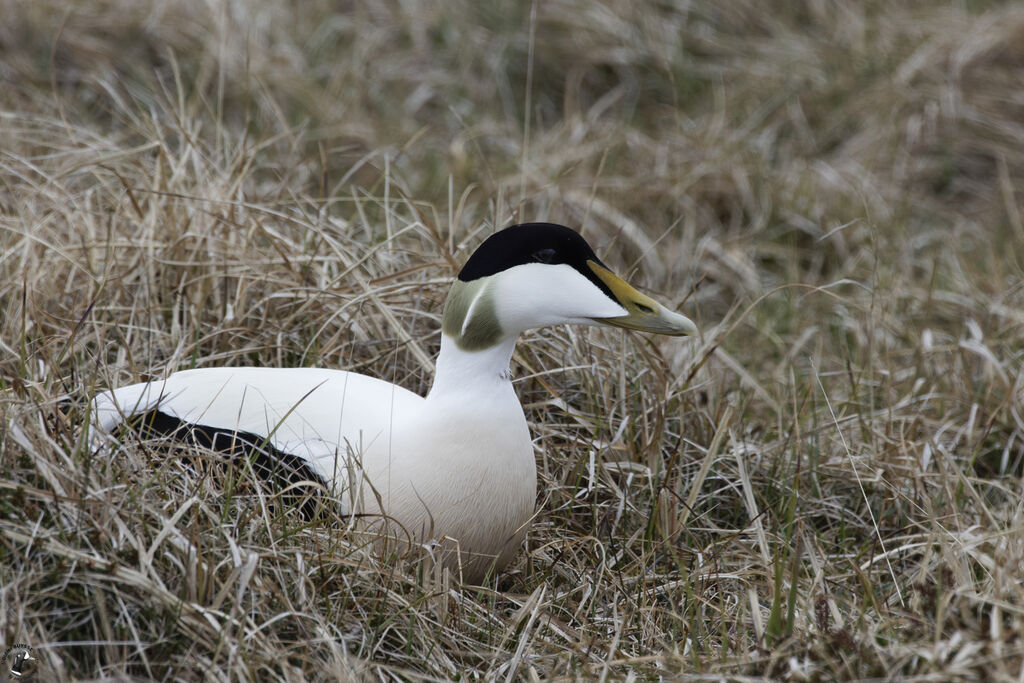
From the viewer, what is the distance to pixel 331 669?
1.75 metres

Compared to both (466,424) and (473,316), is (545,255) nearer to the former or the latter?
(473,316)

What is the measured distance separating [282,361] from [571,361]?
662 mm

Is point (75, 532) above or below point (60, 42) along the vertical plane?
below

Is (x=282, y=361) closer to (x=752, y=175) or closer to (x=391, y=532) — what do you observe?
(x=391, y=532)

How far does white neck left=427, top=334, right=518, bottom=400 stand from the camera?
2.08 metres

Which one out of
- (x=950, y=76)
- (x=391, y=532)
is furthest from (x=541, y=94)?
(x=391, y=532)

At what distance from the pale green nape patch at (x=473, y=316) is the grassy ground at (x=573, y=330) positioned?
39 cm

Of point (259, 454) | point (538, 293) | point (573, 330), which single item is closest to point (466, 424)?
point (538, 293)

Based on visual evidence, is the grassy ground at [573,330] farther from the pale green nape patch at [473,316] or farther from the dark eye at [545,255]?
the dark eye at [545,255]

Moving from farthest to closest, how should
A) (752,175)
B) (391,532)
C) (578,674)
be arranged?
(752,175), (391,532), (578,674)

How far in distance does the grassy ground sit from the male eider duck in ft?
0.35
